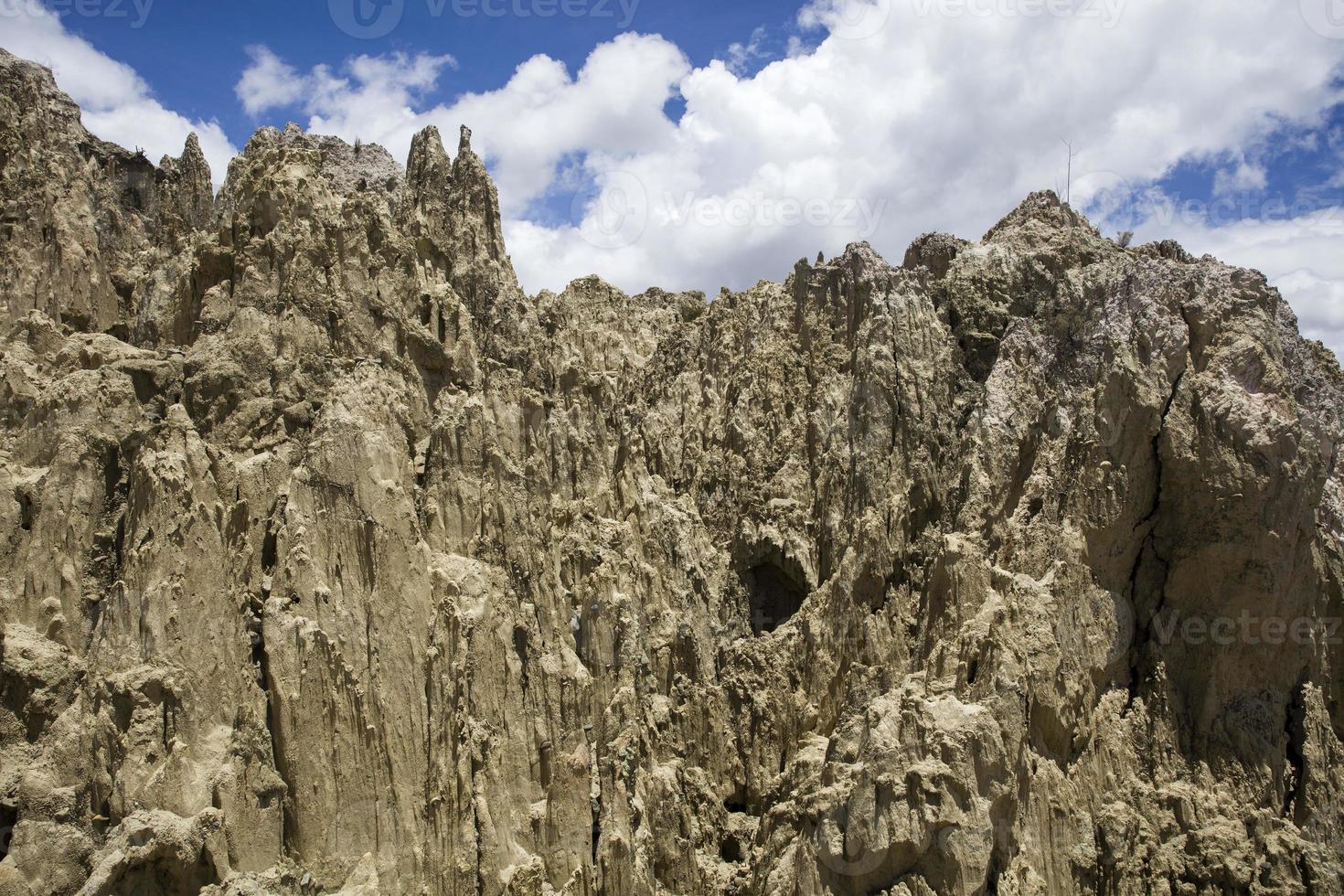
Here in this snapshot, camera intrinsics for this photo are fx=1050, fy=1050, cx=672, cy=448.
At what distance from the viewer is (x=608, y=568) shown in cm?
2236

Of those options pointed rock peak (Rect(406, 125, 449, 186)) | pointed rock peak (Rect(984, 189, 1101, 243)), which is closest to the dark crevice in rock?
pointed rock peak (Rect(984, 189, 1101, 243))

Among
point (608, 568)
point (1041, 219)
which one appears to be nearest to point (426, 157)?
point (608, 568)

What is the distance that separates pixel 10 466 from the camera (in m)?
17.8

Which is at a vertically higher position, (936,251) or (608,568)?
(936,251)

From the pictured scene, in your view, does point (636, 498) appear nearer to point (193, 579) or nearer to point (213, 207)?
point (193, 579)

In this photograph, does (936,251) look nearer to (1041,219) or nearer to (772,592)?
(1041,219)

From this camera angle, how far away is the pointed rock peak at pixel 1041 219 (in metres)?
26.4

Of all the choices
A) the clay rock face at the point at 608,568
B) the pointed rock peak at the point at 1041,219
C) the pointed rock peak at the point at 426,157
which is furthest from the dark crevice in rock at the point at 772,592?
the pointed rock peak at the point at 426,157

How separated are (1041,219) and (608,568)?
47.0ft

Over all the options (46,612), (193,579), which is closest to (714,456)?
(193,579)

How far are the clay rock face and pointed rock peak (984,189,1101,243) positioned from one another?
0.42 feet

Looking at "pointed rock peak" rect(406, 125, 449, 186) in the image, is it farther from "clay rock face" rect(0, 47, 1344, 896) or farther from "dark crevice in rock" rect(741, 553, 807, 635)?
"dark crevice in rock" rect(741, 553, 807, 635)

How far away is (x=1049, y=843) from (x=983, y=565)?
5.38 m

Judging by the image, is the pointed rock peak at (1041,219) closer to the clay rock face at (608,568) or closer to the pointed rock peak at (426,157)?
the clay rock face at (608,568)
